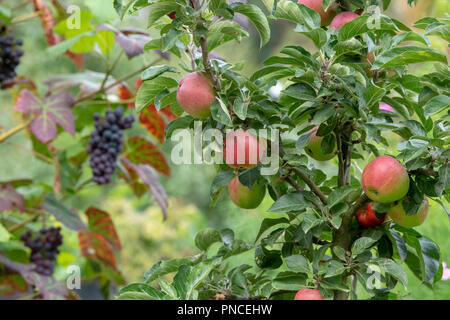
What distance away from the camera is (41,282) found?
0.87 m

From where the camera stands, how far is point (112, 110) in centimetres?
104

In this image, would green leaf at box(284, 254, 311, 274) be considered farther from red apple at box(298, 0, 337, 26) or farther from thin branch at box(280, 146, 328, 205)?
red apple at box(298, 0, 337, 26)

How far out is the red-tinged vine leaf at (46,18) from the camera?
1.06m

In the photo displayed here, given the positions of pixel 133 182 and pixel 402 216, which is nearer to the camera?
pixel 402 216

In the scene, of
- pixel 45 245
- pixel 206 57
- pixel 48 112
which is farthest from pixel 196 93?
pixel 45 245

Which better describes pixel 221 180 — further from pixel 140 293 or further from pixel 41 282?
pixel 41 282

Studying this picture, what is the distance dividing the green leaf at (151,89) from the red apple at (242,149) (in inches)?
3.3

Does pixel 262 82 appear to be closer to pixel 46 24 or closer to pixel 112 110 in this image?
pixel 112 110

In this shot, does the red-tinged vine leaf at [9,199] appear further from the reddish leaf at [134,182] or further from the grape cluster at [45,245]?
the reddish leaf at [134,182]

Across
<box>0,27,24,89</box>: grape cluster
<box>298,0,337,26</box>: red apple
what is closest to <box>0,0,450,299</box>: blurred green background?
<box>0,27,24,89</box>: grape cluster

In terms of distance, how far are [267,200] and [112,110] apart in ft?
1.30

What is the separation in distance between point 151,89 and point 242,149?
4.5 inches

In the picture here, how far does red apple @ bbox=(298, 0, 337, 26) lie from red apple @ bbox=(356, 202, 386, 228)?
20 cm

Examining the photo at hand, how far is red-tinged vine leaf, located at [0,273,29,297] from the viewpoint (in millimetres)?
937
